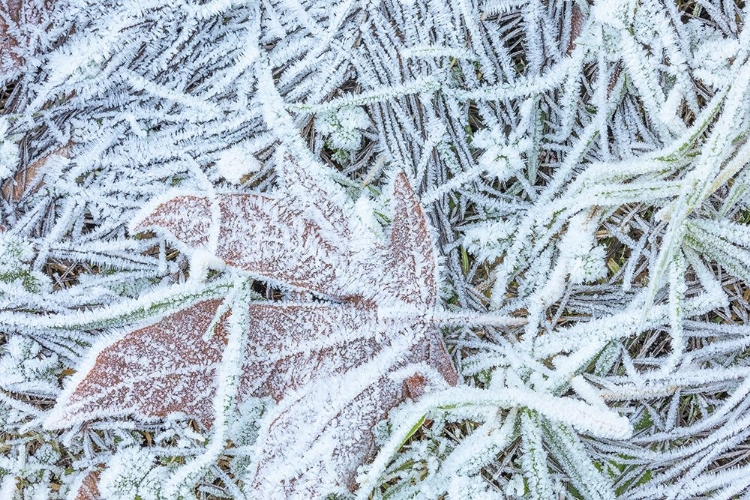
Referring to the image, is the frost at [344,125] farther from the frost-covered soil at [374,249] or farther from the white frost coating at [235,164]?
the white frost coating at [235,164]

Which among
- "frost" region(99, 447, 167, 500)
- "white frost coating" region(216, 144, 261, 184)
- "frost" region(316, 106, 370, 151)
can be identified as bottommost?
"frost" region(99, 447, 167, 500)

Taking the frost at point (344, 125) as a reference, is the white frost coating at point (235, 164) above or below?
below

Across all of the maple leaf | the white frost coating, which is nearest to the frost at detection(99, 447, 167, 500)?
the maple leaf

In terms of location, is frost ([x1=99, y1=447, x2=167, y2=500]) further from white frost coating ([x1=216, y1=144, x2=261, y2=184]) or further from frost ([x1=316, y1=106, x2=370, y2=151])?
frost ([x1=316, y1=106, x2=370, y2=151])

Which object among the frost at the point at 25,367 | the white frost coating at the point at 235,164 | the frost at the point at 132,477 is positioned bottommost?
the frost at the point at 132,477

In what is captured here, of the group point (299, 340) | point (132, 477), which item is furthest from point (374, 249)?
point (132, 477)

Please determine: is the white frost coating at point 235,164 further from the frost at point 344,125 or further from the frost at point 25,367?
the frost at point 25,367

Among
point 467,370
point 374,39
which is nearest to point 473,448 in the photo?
point 467,370

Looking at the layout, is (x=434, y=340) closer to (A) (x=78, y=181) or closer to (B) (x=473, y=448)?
(B) (x=473, y=448)

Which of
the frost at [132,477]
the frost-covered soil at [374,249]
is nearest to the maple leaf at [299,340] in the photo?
the frost-covered soil at [374,249]
